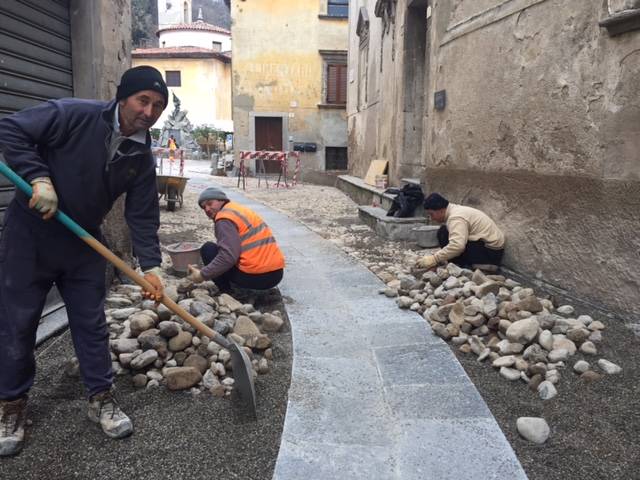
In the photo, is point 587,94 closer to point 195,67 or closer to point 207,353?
point 207,353

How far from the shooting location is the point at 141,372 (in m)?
3.02

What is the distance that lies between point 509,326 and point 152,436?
7.42ft

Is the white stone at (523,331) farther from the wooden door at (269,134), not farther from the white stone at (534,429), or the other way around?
the wooden door at (269,134)

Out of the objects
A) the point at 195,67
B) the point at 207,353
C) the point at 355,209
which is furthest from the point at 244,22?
the point at 207,353

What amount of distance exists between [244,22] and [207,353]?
19.1 metres

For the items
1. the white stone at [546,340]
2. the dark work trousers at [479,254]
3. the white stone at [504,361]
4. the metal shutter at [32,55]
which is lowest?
the white stone at [504,361]

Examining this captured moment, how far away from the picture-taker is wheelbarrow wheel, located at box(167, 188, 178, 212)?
9.34 m

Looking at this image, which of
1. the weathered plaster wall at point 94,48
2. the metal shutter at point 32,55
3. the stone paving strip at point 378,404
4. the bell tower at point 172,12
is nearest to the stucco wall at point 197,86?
the bell tower at point 172,12

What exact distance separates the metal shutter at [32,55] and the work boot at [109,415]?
172 centimetres

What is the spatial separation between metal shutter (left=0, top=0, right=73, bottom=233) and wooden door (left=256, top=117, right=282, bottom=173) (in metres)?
17.0

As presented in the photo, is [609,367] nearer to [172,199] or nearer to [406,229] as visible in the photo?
[406,229]

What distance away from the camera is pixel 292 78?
20.6m

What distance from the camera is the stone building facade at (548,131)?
366cm

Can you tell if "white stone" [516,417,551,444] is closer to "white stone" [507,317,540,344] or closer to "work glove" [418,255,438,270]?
"white stone" [507,317,540,344]
